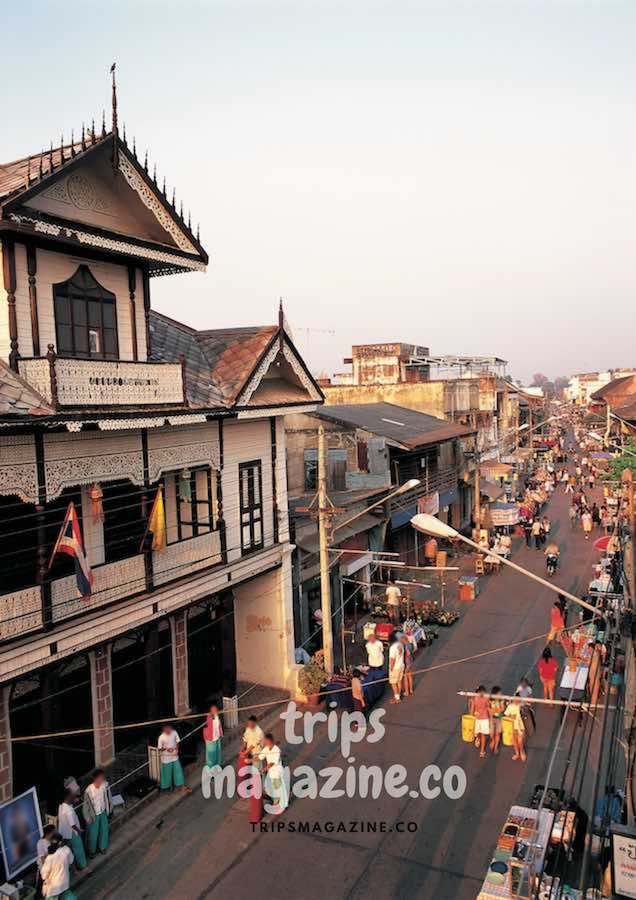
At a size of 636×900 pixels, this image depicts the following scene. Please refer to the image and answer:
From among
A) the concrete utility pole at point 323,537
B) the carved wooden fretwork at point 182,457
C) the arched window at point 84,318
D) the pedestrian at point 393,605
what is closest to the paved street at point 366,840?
the concrete utility pole at point 323,537

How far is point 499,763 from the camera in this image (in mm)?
15414

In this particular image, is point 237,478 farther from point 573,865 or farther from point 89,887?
point 573,865

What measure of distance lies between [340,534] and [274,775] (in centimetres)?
1102

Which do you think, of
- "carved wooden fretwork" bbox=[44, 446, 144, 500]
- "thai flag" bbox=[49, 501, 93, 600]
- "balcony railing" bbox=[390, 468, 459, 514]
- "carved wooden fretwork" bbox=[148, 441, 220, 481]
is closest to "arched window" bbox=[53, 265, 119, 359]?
"carved wooden fretwork" bbox=[44, 446, 144, 500]

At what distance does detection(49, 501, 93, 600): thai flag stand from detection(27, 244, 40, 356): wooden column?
9.92 ft

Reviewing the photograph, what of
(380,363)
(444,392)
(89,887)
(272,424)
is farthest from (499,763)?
(380,363)

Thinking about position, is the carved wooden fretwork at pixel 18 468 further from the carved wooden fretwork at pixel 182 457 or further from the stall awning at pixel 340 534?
the stall awning at pixel 340 534

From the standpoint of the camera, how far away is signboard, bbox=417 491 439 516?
31.4 meters

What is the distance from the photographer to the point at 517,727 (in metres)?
15.3

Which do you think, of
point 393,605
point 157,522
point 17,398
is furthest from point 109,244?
point 393,605

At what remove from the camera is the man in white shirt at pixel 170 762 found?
14484mm

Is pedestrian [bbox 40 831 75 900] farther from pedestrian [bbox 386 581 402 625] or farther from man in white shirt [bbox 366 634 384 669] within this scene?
pedestrian [bbox 386 581 402 625]

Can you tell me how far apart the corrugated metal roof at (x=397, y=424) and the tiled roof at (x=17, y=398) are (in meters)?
17.1

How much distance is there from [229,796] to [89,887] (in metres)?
3.40
